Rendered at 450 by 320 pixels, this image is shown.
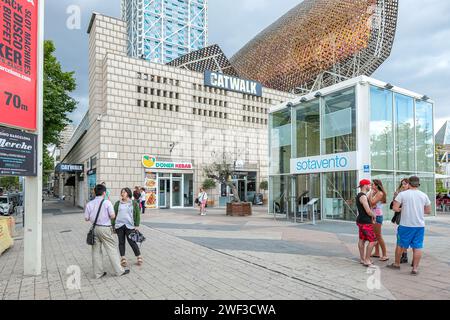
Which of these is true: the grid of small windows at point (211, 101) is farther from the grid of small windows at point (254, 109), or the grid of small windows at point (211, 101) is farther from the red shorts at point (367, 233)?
→ the red shorts at point (367, 233)

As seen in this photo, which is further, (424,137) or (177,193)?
(177,193)

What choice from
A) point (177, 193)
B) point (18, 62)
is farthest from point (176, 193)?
point (18, 62)

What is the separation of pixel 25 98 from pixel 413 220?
7.53m

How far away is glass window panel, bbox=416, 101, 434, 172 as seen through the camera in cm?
1758

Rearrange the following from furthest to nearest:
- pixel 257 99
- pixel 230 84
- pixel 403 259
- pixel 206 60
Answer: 1. pixel 206 60
2. pixel 257 99
3. pixel 230 84
4. pixel 403 259

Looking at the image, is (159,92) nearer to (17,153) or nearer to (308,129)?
(308,129)

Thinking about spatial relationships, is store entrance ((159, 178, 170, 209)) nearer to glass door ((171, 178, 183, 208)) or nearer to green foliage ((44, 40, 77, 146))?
glass door ((171, 178, 183, 208))

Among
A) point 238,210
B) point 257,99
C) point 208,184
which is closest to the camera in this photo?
point 238,210

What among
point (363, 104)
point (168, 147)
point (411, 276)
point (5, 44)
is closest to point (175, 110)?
point (168, 147)

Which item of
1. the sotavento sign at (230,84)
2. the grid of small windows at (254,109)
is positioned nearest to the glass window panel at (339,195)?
the sotavento sign at (230,84)

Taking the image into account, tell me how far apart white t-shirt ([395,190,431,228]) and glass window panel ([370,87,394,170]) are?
30.0 ft

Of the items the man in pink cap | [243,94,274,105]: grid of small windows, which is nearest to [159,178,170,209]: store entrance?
[243,94,274,105]: grid of small windows

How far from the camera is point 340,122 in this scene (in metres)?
15.9
